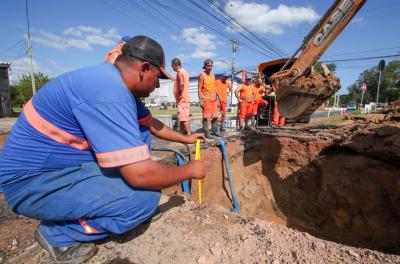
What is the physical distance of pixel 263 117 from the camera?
902cm

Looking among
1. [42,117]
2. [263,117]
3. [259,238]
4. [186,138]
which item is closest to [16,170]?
[42,117]

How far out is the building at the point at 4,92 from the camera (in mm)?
19703

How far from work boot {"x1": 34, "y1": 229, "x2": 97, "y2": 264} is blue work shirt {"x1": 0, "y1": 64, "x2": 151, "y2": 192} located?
1.62 feet

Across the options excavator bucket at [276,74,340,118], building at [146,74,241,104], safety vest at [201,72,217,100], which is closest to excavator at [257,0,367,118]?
excavator bucket at [276,74,340,118]

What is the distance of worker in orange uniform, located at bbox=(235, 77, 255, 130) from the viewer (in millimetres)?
8039

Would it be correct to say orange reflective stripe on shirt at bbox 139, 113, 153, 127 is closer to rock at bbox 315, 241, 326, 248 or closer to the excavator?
rock at bbox 315, 241, 326, 248

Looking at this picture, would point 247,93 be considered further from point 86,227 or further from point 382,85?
point 382,85

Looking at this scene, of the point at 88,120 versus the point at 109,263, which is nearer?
the point at 88,120

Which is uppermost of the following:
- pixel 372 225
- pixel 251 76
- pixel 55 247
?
pixel 251 76

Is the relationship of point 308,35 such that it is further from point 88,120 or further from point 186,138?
point 88,120

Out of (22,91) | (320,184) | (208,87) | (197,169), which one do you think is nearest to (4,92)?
(208,87)

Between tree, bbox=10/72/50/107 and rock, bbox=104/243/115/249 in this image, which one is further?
tree, bbox=10/72/50/107

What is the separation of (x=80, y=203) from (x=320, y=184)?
381 centimetres

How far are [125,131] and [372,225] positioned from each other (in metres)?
3.92
